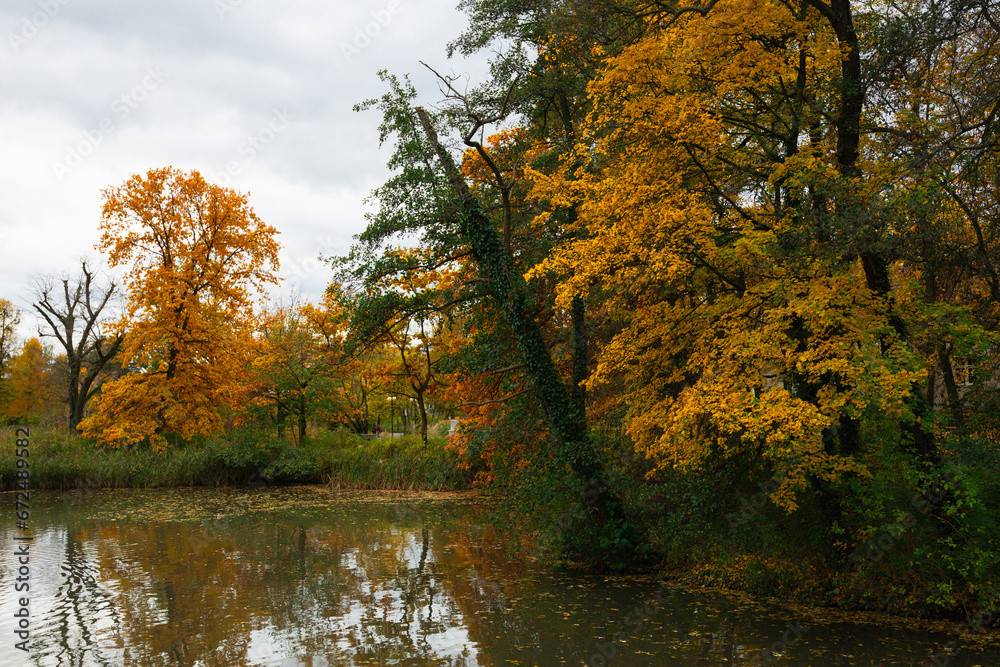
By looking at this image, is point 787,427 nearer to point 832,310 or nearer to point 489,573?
point 832,310

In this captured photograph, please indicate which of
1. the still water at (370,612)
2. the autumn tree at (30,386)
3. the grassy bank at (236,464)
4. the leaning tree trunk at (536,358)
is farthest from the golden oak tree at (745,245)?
the autumn tree at (30,386)

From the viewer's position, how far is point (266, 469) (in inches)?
907

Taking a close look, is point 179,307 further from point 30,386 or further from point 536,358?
point 30,386

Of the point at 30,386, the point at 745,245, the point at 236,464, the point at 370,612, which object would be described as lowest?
the point at 370,612

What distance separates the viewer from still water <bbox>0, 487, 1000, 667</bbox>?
6797mm

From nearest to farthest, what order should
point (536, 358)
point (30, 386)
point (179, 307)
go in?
point (536, 358) → point (179, 307) → point (30, 386)

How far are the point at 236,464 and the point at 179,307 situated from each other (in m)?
5.72

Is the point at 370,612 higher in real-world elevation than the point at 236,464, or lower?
lower

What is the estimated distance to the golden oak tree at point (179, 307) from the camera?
22.3 metres

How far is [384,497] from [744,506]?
1315 centimetres

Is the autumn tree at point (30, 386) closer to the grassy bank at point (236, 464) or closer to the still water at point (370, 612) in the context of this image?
the grassy bank at point (236, 464)

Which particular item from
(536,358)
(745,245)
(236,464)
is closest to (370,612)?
(536,358)

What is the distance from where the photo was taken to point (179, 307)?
22656 mm

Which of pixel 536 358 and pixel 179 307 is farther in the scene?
pixel 179 307
